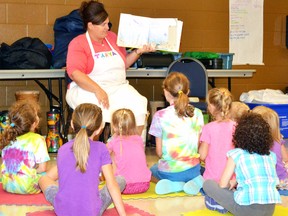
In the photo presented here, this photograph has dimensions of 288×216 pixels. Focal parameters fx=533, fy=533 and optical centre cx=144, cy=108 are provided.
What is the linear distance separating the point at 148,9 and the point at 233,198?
12.1ft

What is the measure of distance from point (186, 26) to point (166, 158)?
2982 millimetres

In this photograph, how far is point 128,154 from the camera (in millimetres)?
3506

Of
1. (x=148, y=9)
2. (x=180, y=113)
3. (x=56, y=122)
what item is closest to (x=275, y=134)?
(x=180, y=113)

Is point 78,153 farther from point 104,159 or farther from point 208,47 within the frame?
point 208,47

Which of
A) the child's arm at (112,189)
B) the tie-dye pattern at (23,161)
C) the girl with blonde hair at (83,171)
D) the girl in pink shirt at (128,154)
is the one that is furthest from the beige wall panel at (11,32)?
the child's arm at (112,189)

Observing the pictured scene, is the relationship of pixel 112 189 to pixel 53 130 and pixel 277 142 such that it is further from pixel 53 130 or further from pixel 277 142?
pixel 53 130

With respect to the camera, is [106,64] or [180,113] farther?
[106,64]

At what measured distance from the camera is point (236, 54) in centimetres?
656

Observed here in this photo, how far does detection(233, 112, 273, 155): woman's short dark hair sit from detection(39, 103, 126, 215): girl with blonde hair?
70cm

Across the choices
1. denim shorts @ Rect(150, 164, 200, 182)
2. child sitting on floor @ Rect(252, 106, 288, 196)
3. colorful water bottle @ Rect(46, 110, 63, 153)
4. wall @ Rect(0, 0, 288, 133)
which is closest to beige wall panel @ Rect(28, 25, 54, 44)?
wall @ Rect(0, 0, 288, 133)

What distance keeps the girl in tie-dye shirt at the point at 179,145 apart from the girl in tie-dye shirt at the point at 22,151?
0.80 m

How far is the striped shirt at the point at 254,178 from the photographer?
8.90 feet

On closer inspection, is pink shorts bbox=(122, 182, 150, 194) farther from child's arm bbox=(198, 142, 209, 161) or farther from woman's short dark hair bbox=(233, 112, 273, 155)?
woman's short dark hair bbox=(233, 112, 273, 155)

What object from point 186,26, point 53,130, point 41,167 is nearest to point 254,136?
point 41,167
